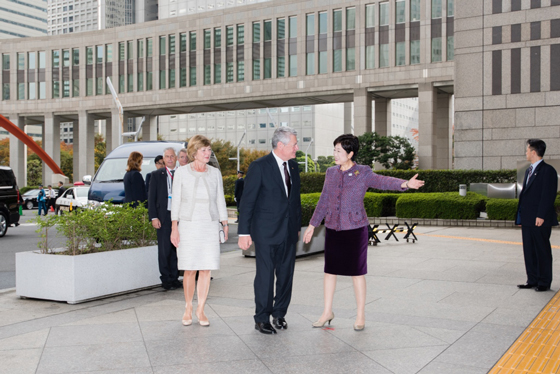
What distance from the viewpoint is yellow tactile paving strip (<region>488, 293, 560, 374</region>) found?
4594mm

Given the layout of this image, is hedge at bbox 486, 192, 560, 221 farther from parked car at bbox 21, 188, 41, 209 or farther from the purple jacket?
parked car at bbox 21, 188, 41, 209

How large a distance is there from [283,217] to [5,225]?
14.0 m

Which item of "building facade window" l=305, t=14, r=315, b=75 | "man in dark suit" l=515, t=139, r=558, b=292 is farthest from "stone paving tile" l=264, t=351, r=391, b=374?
"building facade window" l=305, t=14, r=315, b=75

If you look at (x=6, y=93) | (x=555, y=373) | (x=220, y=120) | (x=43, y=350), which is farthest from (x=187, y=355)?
(x=220, y=120)

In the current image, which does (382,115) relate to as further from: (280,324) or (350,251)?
(280,324)

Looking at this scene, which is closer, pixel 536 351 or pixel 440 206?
pixel 536 351

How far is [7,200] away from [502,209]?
52.8 ft

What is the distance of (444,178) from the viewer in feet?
103

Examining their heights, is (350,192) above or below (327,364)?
above

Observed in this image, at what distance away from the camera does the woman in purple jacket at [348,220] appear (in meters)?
5.77

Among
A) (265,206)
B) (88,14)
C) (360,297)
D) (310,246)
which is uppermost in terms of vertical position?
(88,14)

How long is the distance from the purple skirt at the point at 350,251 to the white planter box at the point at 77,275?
128 inches

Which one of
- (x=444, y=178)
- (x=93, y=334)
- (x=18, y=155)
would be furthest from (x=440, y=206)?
(x=18, y=155)

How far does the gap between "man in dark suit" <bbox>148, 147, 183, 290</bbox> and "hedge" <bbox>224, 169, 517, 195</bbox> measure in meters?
17.9
